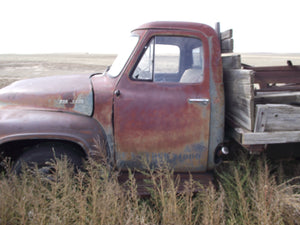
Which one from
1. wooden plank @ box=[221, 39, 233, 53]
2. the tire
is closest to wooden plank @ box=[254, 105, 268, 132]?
wooden plank @ box=[221, 39, 233, 53]

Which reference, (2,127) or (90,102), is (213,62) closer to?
(90,102)

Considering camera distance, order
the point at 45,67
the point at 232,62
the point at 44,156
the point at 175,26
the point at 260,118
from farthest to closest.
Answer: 1. the point at 45,67
2. the point at 232,62
3. the point at 175,26
4. the point at 44,156
5. the point at 260,118

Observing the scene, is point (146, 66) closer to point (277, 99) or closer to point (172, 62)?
point (172, 62)

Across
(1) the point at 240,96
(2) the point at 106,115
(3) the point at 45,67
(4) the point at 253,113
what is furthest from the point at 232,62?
(3) the point at 45,67

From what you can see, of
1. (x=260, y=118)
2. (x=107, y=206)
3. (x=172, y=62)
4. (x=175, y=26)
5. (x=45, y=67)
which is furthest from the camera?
(x=45, y=67)

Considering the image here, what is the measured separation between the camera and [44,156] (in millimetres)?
2672

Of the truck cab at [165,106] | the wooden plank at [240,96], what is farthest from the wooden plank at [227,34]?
the wooden plank at [240,96]

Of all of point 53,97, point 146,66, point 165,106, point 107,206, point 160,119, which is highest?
point 146,66

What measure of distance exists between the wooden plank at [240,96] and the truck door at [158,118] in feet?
0.99

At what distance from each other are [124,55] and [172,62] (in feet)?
2.30

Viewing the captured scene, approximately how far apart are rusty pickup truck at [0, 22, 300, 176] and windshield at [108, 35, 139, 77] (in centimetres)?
2

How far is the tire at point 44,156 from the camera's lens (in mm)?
2654

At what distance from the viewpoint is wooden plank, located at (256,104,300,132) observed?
8.07 ft

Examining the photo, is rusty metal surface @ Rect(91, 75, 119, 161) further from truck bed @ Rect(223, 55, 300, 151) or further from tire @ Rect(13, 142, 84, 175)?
truck bed @ Rect(223, 55, 300, 151)
